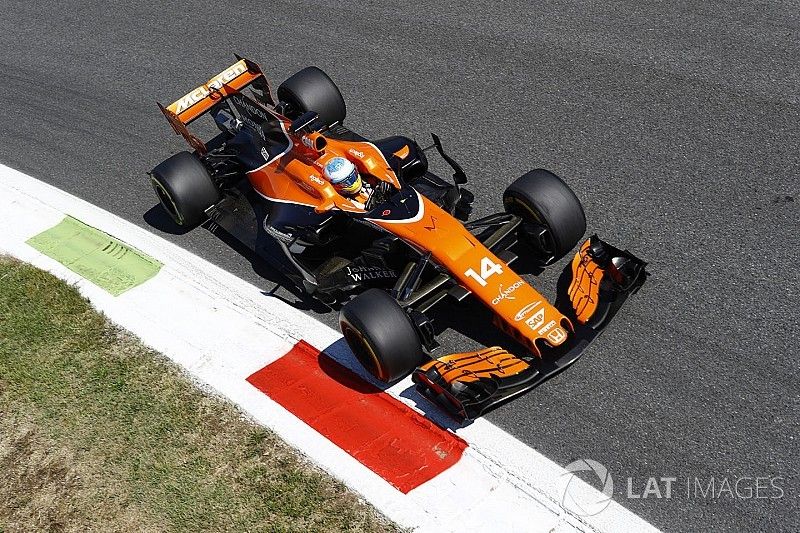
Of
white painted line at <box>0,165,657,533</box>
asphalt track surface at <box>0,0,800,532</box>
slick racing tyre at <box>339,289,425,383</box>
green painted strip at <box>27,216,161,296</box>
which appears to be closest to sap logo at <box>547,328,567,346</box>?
asphalt track surface at <box>0,0,800,532</box>

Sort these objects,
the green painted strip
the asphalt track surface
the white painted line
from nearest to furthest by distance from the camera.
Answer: the white painted line < the asphalt track surface < the green painted strip

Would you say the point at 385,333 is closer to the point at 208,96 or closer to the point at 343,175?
the point at 343,175

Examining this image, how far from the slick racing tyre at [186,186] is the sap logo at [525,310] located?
148 inches

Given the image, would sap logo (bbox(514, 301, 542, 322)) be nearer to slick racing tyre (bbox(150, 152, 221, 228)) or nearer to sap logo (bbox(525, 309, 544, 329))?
sap logo (bbox(525, 309, 544, 329))

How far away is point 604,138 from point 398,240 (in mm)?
3215

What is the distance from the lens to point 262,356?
7578 mm

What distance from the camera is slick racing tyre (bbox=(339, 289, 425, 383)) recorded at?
6.58m

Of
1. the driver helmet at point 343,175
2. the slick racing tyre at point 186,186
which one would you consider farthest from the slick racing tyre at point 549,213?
the slick racing tyre at point 186,186

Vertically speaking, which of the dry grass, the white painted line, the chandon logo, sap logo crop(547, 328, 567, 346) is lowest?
the dry grass

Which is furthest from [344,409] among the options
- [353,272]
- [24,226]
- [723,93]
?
[723,93]

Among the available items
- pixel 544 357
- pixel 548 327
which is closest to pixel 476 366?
pixel 544 357

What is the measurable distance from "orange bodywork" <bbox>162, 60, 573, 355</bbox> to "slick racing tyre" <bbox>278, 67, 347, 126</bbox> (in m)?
0.92

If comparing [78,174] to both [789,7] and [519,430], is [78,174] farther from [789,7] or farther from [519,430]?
[789,7]

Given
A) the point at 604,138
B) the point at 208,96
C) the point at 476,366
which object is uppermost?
the point at 208,96
